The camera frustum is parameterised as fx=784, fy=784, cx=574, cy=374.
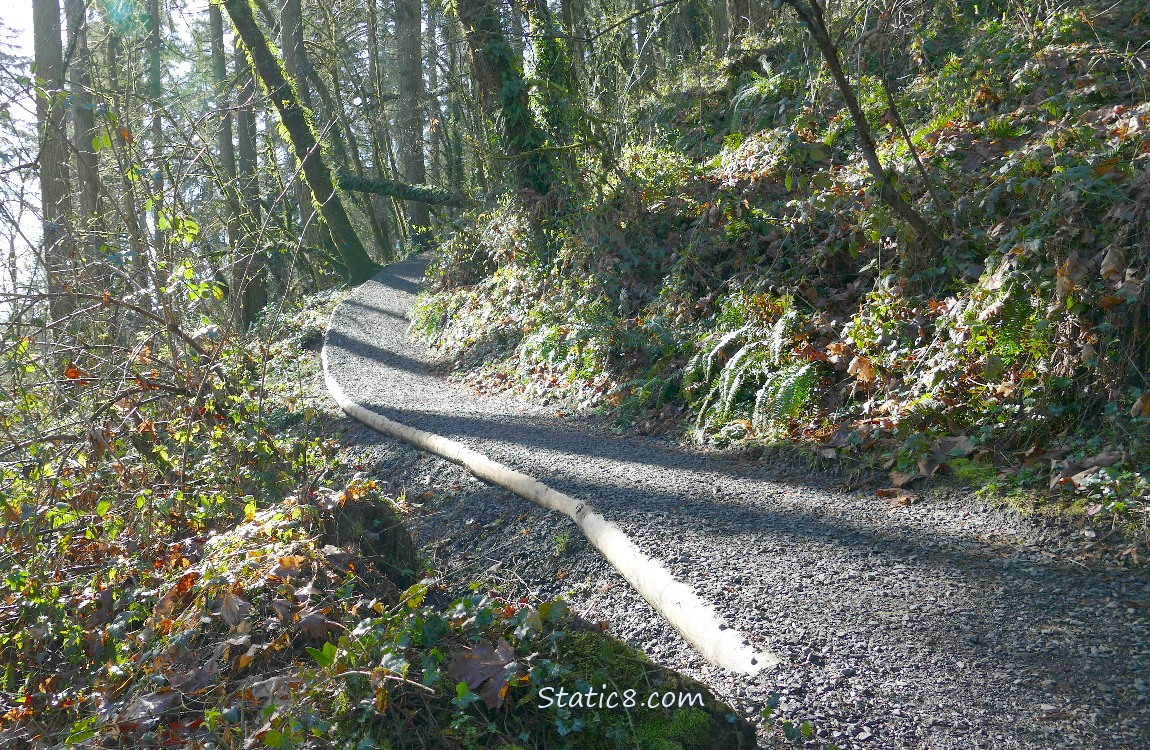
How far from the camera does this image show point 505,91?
12.5 meters

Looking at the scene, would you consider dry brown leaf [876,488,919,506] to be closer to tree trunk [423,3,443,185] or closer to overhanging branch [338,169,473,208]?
overhanging branch [338,169,473,208]

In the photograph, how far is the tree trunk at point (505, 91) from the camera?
12562mm

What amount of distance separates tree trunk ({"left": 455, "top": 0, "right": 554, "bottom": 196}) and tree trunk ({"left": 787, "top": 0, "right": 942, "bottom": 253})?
6837 millimetres

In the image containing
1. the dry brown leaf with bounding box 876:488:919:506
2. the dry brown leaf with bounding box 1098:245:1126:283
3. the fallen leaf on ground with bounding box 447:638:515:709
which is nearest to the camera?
the fallen leaf on ground with bounding box 447:638:515:709

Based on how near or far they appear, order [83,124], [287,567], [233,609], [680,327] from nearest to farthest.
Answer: [233,609] < [287,567] < [680,327] < [83,124]

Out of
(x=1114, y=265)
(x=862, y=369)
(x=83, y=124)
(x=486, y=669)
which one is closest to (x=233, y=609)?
(x=486, y=669)

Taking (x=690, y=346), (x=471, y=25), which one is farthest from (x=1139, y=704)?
(x=471, y=25)

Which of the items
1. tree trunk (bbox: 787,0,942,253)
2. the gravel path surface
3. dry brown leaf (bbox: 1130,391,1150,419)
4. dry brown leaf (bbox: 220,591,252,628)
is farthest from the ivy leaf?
tree trunk (bbox: 787,0,942,253)

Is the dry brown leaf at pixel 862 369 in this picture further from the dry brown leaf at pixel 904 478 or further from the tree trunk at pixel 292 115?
the tree trunk at pixel 292 115

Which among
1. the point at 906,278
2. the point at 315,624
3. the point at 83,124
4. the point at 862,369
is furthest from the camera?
the point at 83,124

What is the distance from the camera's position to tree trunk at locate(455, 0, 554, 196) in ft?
41.2

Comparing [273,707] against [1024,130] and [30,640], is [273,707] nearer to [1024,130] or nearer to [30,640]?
[30,640]

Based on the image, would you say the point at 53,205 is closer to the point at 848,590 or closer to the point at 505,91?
the point at 848,590

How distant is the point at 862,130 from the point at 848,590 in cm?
388
